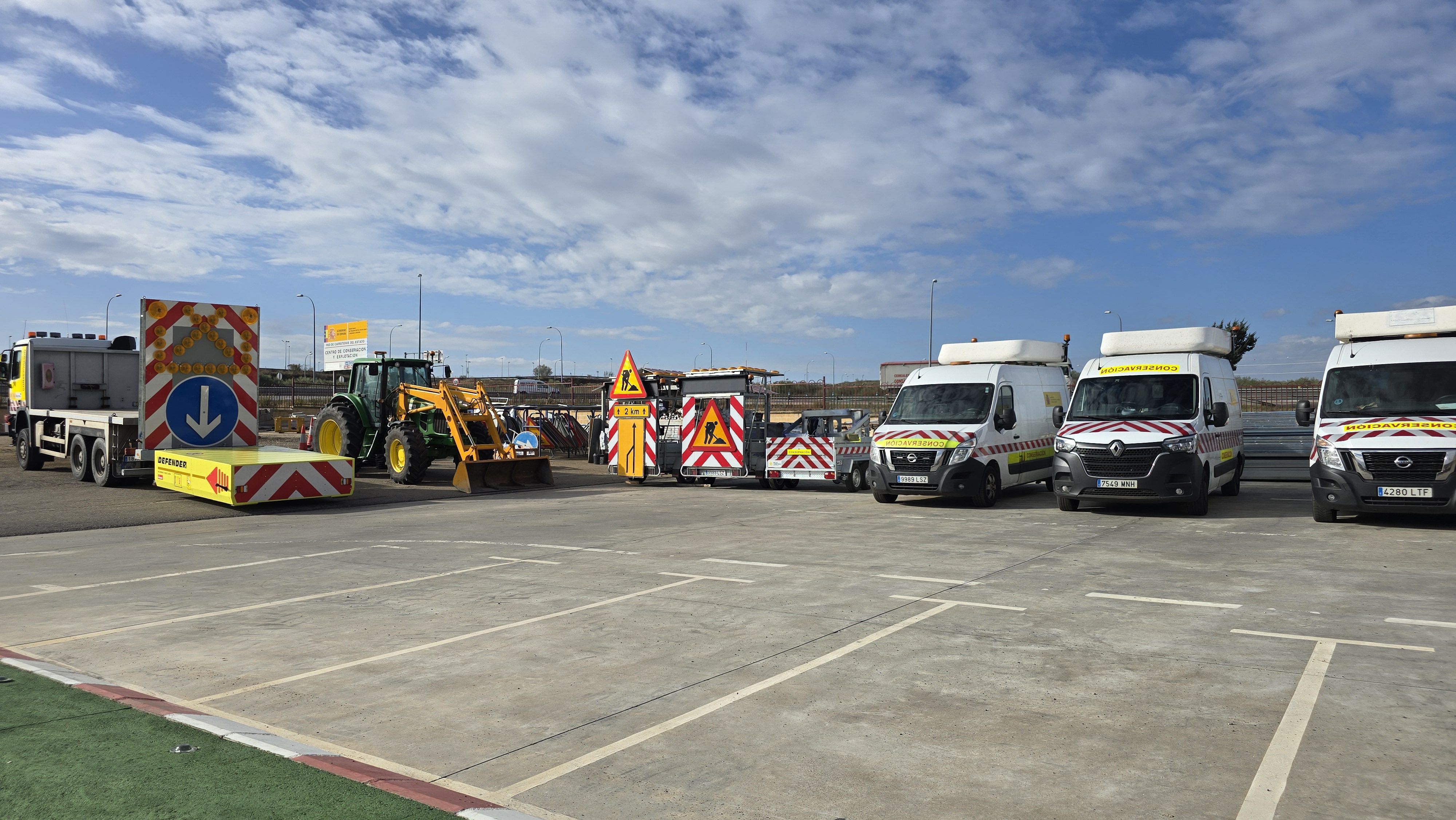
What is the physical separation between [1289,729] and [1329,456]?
29.2 feet

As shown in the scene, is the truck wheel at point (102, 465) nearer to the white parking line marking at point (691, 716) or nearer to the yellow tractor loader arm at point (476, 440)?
the yellow tractor loader arm at point (476, 440)

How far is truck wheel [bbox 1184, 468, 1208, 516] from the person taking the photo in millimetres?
12953

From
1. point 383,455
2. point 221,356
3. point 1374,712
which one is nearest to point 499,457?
point 383,455

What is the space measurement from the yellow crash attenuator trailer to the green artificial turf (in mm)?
11176

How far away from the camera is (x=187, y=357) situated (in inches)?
658

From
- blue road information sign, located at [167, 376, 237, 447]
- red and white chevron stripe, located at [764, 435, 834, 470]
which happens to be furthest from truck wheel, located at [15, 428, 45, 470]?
red and white chevron stripe, located at [764, 435, 834, 470]

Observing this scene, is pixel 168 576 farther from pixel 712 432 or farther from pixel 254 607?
pixel 712 432

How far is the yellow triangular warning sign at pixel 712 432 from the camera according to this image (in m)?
19.1

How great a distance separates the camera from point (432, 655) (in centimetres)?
616

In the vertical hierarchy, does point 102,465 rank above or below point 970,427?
below

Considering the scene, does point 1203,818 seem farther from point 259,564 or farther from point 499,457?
point 499,457

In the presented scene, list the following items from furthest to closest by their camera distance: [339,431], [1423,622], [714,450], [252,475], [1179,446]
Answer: [339,431] → [714,450] → [252,475] → [1179,446] → [1423,622]

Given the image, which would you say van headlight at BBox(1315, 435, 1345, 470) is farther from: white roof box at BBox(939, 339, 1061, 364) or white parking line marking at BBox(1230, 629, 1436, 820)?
white parking line marking at BBox(1230, 629, 1436, 820)

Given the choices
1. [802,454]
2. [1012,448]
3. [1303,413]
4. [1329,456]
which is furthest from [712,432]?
[1329,456]
